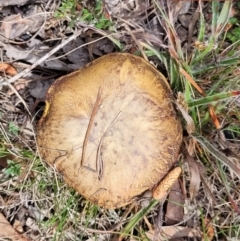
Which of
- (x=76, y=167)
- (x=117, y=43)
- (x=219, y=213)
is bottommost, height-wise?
(x=219, y=213)

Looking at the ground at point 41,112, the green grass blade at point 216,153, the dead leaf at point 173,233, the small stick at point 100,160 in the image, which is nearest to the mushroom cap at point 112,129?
the small stick at point 100,160

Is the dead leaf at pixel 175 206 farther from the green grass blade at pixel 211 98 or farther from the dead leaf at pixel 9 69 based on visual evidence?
the dead leaf at pixel 9 69

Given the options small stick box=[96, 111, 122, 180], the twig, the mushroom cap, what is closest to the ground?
the twig

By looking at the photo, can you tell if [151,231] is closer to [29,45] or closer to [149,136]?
[149,136]

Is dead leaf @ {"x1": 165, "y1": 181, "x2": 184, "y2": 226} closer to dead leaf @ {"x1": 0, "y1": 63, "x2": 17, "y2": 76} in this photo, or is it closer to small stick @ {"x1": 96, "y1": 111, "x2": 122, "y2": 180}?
small stick @ {"x1": 96, "y1": 111, "x2": 122, "y2": 180}

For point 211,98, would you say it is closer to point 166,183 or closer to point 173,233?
point 166,183

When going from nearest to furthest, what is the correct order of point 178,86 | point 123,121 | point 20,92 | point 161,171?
point 123,121 → point 161,171 → point 178,86 → point 20,92

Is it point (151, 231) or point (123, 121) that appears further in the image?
point (151, 231)

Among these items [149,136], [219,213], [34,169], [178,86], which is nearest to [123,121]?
[149,136]
